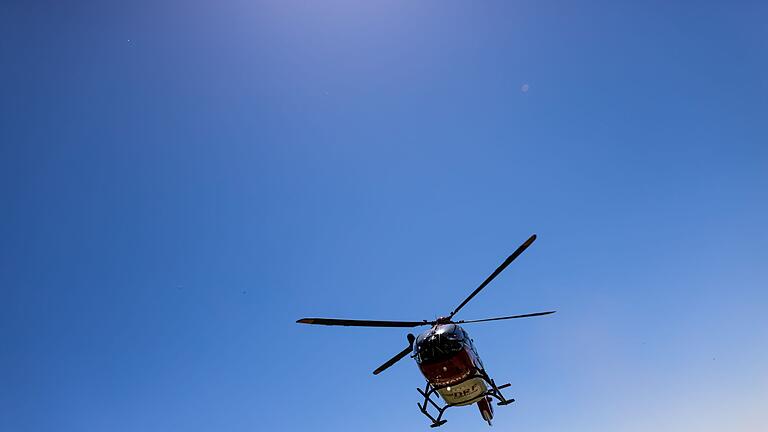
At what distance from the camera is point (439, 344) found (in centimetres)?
1529

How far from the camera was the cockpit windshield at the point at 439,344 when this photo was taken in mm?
15172

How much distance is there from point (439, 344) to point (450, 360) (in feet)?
2.23

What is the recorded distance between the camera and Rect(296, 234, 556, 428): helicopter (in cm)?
1523

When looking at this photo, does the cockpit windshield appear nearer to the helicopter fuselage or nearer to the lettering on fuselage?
the helicopter fuselage

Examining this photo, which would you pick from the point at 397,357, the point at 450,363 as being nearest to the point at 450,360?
the point at 450,363

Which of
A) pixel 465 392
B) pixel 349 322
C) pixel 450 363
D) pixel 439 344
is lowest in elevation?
pixel 465 392

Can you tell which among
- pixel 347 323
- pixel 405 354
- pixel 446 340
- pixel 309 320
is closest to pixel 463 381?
pixel 446 340

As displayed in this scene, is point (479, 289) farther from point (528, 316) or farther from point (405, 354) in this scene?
point (405, 354)

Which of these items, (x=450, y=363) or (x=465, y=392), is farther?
(x=465, y=392)

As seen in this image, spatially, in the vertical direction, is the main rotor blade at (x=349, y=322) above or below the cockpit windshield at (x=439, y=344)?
above

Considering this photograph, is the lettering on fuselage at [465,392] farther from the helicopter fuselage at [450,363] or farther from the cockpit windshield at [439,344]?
the cockpit windshield at [439,344]

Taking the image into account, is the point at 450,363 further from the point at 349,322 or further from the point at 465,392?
the point at 349,322

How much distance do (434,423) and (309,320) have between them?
6.55 m

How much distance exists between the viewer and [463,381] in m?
15.6
